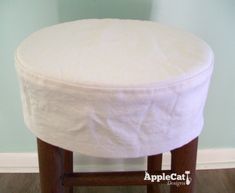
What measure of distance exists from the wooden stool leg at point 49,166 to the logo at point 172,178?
0.56 ft

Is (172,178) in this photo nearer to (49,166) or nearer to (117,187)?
(49,166)

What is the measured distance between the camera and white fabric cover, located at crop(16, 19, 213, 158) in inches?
19.2

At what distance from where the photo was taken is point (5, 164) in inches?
42.8

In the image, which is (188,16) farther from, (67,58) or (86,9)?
(67,58)

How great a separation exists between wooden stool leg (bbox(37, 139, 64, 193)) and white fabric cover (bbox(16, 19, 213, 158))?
57 mm

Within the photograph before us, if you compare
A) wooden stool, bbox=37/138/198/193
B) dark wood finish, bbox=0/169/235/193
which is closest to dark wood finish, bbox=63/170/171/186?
wooden stool, bbox=37/138/198/193

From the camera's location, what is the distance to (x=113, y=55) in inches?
22.0

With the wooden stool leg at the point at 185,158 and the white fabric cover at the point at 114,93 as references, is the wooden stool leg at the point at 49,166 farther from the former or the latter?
the wooden stool leg at the point at 185,158

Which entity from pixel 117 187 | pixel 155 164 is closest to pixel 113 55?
pixel 155 164

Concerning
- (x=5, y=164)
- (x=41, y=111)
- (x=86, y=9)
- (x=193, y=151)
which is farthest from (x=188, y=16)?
(x=5, y=164)

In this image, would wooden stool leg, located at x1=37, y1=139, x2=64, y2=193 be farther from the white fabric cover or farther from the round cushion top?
the round cushion top

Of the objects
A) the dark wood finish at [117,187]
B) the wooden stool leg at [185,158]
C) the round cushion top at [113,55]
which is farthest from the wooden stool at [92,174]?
the dark wood finish at [117,187]

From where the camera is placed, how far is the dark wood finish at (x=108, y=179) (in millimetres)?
681

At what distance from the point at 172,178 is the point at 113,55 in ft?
0.87
